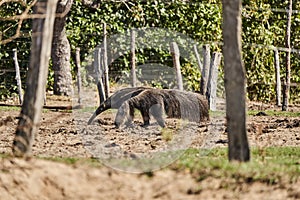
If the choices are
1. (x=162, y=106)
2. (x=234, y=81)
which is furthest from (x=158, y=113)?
(x=234, y=81)

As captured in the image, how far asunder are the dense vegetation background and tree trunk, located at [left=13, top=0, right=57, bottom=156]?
47.8ft

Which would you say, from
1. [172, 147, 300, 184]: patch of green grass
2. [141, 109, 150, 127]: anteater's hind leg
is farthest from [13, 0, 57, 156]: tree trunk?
[141, 109, 150, 127]: anteater's hind leg

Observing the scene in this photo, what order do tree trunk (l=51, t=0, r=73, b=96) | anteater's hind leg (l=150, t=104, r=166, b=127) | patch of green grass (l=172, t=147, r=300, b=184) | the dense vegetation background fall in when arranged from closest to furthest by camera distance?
patch of green grass (l=172, t=147, r=300, b=184) < anteater's hind leg (l=150, t=104, r=166, b=127) < tree trunk (l=51, t=0, r=73, b=96) < the dense vegetation background

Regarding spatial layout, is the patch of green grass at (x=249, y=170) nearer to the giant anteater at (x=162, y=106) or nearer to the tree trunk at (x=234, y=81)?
the tree trunk at (x=234, y=81)

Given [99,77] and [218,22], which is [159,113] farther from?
[218,22]

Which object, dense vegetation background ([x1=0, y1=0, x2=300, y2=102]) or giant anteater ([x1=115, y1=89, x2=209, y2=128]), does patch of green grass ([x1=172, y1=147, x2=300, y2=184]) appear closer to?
giant anteater ([x1=115, y1=89, x2=209, y2=128])

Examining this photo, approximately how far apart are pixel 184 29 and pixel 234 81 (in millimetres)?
16518

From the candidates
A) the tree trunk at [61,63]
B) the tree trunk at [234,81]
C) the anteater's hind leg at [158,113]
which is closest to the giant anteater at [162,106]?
the anteater's hind leg at [158,113]

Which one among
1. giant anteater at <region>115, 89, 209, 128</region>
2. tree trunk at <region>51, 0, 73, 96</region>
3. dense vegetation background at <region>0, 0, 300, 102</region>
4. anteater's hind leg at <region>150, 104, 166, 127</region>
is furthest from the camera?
dense vegetation background at <region>0, 0, 300, 102</region>

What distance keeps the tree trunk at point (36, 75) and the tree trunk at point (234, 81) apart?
1947 mm

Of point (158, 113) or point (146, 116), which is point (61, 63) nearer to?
point (146, 116)

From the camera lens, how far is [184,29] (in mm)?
25328

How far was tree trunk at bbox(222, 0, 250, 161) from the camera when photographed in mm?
8820

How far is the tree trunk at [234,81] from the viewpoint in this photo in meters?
A: 8.82
